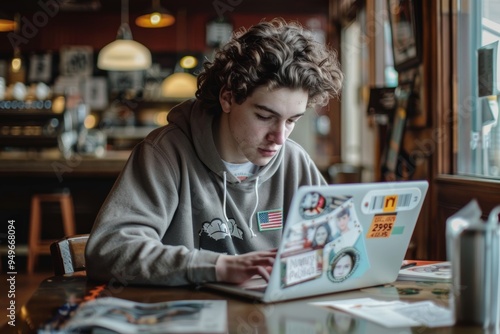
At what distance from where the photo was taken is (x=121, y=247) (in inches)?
58.3

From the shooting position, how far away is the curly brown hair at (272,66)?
167 cm

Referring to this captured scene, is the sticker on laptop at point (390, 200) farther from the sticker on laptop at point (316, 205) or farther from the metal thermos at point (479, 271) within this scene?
the metal thermos at point (479, 271)

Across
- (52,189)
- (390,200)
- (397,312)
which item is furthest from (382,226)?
(52,189)

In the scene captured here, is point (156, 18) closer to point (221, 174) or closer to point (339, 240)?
point (221, 174)

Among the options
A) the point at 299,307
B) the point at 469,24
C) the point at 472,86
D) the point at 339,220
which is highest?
the point at 469,24

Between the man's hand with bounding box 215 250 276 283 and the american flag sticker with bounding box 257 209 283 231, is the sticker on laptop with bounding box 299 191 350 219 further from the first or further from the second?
the american flag sticker with bounding box 257 209 283 231

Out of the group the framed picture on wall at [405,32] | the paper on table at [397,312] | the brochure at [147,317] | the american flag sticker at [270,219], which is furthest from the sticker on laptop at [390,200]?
the framed picture on wall at [405,32]

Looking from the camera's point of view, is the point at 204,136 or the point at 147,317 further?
the point at 204,136

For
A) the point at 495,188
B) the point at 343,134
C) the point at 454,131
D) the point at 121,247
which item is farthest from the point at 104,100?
the point at 121,247

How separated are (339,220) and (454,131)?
7.24 feet

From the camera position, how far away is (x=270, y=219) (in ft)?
6.15

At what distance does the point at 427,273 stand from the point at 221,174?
1.97ft

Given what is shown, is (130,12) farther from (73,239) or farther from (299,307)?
(299,307)

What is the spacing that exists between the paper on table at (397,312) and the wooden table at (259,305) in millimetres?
26
